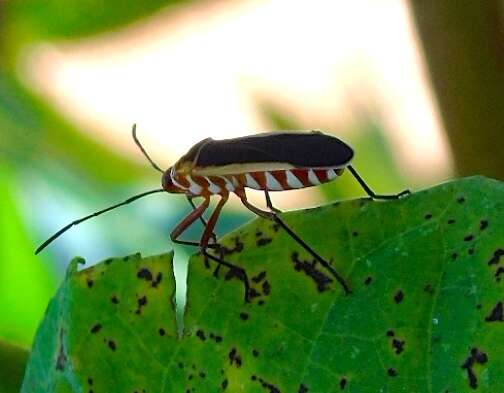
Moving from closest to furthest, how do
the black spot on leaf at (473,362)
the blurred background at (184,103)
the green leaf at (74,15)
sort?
1. the black spot on leaf at (473,362)
2. the blurred background at (184,103)
3. the green leaf at (74,15)

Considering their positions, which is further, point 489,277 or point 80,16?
point 80,16

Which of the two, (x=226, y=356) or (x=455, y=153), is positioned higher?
(x=226, y=356)

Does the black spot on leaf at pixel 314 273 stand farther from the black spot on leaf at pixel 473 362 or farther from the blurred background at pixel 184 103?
the blurred background at pixel 184 103

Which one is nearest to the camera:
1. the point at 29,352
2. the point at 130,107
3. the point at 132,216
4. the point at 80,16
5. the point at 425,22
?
the point at 29,352

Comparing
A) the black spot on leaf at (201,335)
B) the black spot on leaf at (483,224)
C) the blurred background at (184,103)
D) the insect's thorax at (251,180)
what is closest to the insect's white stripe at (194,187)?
the insect's thorax at (251,180)

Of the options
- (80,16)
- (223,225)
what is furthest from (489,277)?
(223,225)

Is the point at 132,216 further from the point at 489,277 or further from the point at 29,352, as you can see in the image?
the point at 489,277
